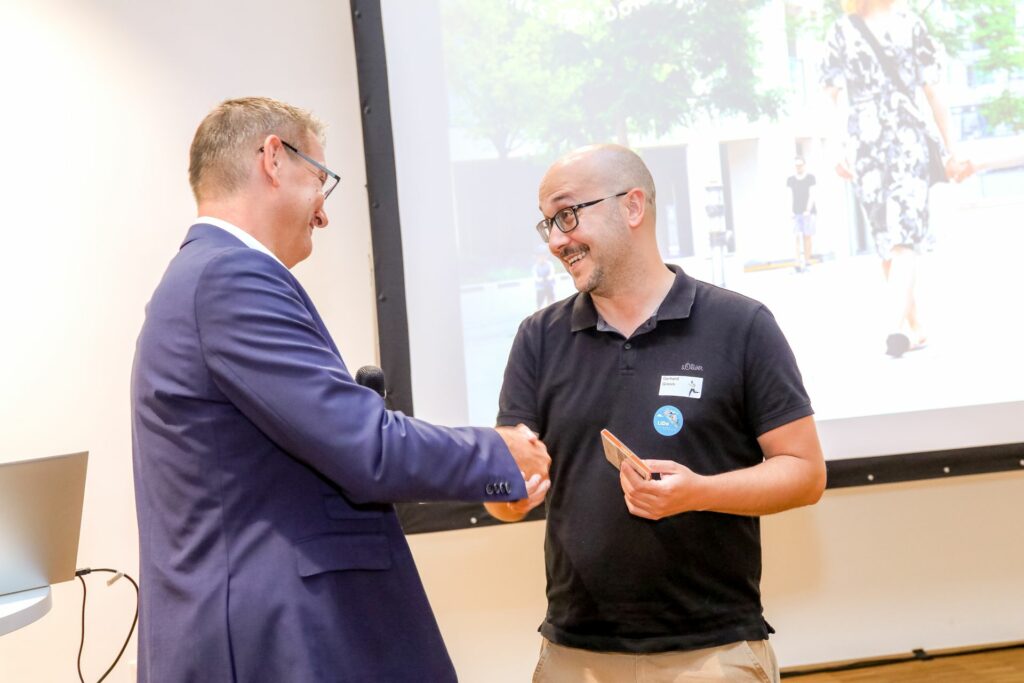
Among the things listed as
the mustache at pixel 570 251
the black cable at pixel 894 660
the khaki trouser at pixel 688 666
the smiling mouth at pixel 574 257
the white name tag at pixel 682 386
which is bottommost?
the black cable at pixel 894 660

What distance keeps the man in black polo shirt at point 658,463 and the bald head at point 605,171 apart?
0.30ft

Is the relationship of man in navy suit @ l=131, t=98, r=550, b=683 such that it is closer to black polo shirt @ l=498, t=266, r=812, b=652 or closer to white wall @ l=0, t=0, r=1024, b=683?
black polo shirt @ l=498, t=266, r=812, b=652

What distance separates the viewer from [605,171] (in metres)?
2.25

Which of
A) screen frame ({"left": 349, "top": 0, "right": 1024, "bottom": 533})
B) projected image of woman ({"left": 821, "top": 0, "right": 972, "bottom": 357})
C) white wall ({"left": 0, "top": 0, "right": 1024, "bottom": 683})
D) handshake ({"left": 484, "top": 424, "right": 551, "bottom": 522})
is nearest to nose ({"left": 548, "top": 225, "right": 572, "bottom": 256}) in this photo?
handshake ({"left": 484, "top": 424, "right": 551, "bottom": 522})

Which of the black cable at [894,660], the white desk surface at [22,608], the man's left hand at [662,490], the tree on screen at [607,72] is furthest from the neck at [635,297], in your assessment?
the black cable at [894,660]

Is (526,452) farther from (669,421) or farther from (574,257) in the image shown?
(574,257)

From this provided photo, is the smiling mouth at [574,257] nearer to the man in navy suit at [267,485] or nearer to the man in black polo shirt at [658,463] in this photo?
the man in black polo shirt at [658,463]

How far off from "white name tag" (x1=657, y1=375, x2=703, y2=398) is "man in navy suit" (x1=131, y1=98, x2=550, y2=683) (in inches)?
20.1

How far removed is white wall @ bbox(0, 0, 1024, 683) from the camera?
3.62m

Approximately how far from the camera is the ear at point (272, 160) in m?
1.76

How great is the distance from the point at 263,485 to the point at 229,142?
25.0 inches

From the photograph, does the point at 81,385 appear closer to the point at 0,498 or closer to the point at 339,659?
the point at 0,498

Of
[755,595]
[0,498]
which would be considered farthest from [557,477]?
[0,498]

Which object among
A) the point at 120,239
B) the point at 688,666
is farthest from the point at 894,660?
the point at 120,239
